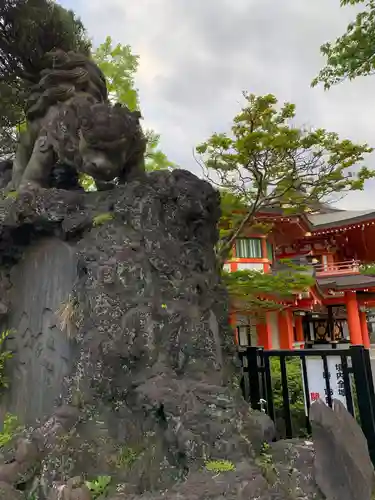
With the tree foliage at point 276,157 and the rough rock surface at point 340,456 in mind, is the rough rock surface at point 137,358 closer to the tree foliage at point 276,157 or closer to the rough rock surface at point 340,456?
the rough rock surface at point 340,456

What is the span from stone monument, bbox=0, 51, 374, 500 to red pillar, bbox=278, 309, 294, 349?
13208mm

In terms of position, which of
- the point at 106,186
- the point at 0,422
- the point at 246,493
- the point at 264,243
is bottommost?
the point at 246,493

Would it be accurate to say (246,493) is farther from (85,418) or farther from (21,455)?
(21,455)

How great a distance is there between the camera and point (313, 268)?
581 inches

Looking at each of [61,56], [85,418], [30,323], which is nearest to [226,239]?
[61,56]

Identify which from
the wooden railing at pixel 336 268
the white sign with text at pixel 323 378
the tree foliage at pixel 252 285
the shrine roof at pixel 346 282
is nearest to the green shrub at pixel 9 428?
the white sign with text at pixel 323 378

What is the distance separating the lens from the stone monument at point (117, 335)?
76.1 inches

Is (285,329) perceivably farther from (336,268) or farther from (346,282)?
(336,268)

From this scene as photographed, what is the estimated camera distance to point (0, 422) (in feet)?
8.87

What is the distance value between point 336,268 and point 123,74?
1305 cm

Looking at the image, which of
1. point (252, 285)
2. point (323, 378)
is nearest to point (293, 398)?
point (252, 285)

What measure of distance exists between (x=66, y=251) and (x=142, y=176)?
2.52 ft

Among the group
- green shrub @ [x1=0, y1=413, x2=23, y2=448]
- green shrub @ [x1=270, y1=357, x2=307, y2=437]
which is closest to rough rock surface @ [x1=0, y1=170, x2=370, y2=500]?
green shrub @ [x1=0, y1=413, x2=23, y2=448]

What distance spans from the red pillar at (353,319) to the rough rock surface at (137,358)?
1532 centimetres
